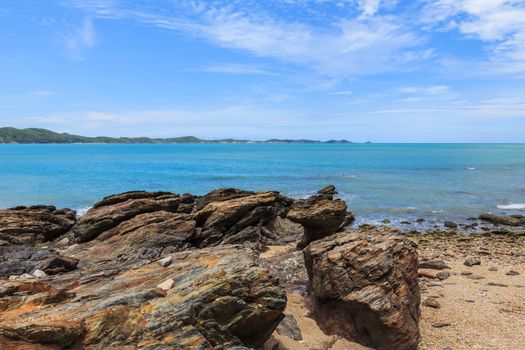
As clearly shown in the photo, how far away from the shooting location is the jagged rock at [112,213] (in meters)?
24.2

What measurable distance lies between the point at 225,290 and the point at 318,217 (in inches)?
580

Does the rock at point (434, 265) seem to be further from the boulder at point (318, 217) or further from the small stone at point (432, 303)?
the boulder at point (318, 217)

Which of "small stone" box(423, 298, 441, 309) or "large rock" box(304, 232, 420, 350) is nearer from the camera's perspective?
"large rock" box(304, 232, 420, 350)

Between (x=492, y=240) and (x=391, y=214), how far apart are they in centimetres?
1271

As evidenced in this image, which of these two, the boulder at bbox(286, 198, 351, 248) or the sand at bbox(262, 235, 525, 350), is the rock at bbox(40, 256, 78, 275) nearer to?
the sand at bbox(262, 235, 525, 350)

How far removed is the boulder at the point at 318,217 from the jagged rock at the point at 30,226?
17287 millimetres

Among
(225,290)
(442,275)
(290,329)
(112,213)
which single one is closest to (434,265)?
(442,275)

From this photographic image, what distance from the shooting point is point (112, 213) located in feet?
82.4

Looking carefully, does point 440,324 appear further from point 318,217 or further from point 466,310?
point 318,217

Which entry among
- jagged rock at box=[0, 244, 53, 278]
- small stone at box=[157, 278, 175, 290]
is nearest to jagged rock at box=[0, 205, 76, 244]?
jagged rock at box=[0, 244, 53, 278]

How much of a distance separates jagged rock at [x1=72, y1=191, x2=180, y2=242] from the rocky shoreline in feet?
0.43

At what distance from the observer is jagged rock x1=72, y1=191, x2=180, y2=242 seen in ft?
79.3

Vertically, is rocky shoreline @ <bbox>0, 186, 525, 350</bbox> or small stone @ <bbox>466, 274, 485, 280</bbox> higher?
rocky shoreline @ <bbox>0, 186, 525, 350</bbox>

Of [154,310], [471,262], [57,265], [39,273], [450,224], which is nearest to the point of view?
[154,310]
